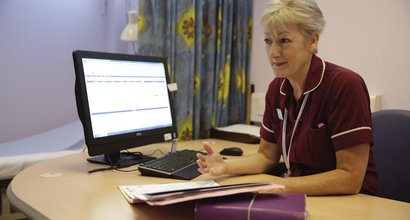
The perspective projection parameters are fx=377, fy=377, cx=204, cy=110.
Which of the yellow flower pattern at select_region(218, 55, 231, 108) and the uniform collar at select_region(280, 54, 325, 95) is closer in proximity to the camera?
the uniform collar at select_region(280, 54, 325, 95)

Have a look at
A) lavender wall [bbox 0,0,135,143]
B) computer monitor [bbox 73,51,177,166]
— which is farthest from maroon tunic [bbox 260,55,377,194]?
lavender wall [bbox 0,0,135,143]

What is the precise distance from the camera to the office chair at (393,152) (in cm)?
145

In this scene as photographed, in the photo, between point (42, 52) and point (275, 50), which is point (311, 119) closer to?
point (275, 50)

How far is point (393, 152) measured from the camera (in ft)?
4.88

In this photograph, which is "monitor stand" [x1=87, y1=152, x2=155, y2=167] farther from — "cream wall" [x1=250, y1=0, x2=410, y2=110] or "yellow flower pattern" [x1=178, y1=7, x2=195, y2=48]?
"cream wall" [x1=250, y1=0, x2=410, y2=110]

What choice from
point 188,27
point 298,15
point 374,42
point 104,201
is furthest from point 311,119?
point 188,27

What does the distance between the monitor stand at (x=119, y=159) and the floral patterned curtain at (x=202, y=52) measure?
62cm

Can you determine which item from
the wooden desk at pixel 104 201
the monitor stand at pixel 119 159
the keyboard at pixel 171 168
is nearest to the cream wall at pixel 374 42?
the wooden desk at pixel 104 201

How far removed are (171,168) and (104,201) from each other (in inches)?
13.5

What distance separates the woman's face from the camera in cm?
128

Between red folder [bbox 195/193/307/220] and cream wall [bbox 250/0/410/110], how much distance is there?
4.29 feet

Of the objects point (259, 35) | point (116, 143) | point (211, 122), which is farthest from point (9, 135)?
point (259, 35)

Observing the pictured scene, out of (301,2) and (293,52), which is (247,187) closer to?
(293,52)

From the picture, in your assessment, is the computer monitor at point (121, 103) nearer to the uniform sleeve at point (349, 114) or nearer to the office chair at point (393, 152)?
the uniform sleeve at point (349, 114)
